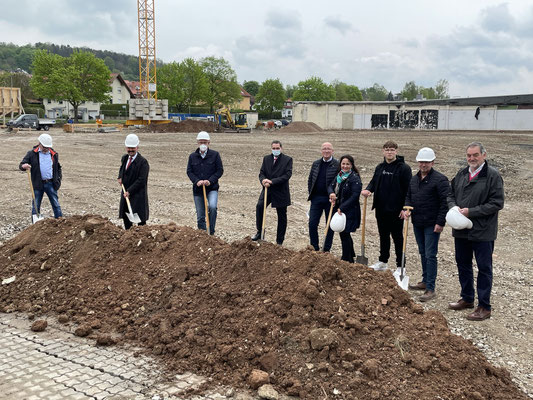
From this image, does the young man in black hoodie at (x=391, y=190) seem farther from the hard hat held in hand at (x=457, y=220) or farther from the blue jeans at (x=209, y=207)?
the blue jeans at (x=209, y=207)

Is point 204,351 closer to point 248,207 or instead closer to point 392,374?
point 392,374

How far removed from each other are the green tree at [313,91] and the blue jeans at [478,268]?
8322 centimetres

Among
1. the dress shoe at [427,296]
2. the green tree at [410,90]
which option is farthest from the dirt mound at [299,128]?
the green tree at [410,90]

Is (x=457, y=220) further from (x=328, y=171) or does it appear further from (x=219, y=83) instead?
(x=219, y=83)

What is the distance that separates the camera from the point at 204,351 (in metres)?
4.61

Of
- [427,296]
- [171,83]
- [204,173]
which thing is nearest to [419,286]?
[427,296]

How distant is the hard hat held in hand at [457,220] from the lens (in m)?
5.66

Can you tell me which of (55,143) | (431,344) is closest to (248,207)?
(431,344)

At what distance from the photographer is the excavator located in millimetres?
46200

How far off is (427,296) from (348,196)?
1823 millimetres

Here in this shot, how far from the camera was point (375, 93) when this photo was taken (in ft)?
427

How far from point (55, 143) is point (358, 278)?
26403 mm

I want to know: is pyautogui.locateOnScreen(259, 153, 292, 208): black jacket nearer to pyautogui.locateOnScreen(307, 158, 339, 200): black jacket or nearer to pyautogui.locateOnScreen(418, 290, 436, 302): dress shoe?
pyautogui.locateOnScreen(307, 158, 339, 200): black jacket

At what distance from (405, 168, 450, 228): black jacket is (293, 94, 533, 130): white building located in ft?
143
